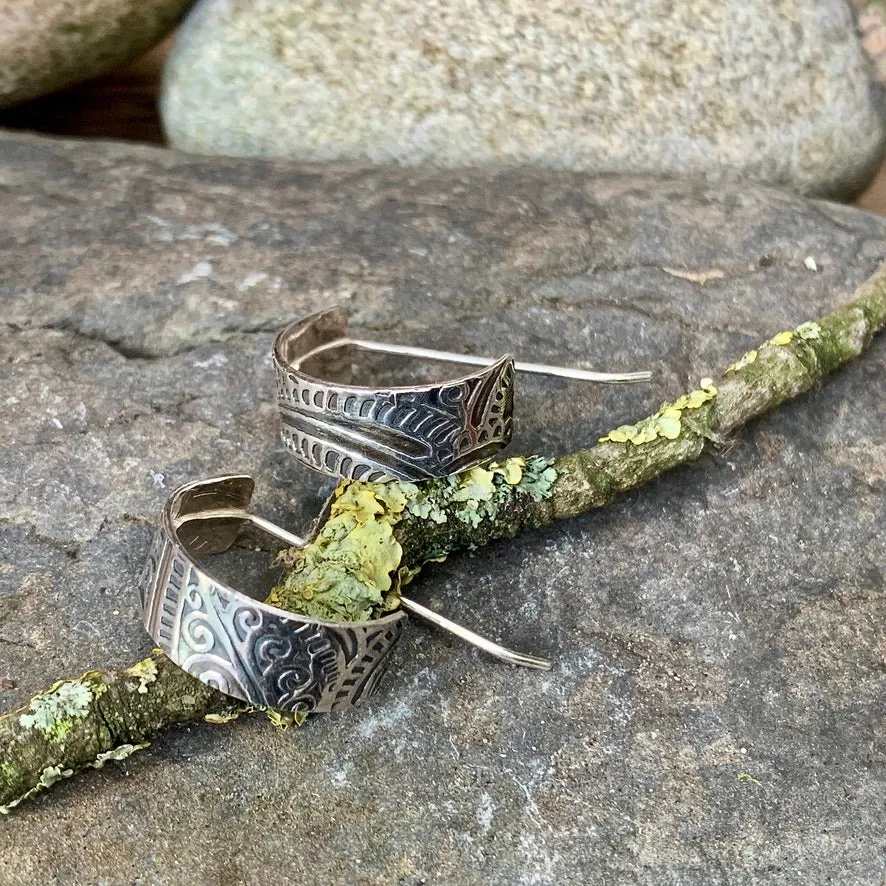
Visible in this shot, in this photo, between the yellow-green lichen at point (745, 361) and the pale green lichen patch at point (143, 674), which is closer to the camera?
the pale green lichen patch at point (143, 674)

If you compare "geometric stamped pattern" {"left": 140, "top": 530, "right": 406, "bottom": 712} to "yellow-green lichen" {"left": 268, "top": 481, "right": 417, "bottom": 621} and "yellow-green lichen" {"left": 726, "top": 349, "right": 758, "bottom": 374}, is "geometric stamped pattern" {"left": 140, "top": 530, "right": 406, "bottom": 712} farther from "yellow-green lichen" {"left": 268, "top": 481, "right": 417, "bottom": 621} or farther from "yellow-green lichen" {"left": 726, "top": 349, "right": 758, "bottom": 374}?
"yellow-green lichen" {"left": 726, "top": 349, "right": 758, "bottom": 374}

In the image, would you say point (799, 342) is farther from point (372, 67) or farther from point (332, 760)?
point (372, 67)

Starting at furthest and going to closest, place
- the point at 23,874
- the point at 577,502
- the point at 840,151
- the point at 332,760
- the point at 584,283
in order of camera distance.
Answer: the point at 840,151 → the point at 584,283 → the point at 577,502 → the point at 332,760 → the point at 23,874

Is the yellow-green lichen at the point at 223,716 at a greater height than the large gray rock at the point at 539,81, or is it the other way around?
the large gray rock at the point at 539,81

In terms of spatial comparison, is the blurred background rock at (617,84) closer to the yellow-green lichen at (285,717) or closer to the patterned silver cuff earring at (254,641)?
the patterned silver cuff earring at (254,641)

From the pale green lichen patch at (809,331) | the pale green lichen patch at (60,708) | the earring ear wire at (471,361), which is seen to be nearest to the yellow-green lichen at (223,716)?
the pale green lichen patch at (60,708)

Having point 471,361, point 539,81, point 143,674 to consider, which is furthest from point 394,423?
point 539,81

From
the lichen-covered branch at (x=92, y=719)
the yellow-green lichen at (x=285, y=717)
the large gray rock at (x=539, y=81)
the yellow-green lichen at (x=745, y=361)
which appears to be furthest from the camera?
the large gray rock at (x=539, y=81)

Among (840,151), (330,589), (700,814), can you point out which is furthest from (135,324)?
(840,151)
